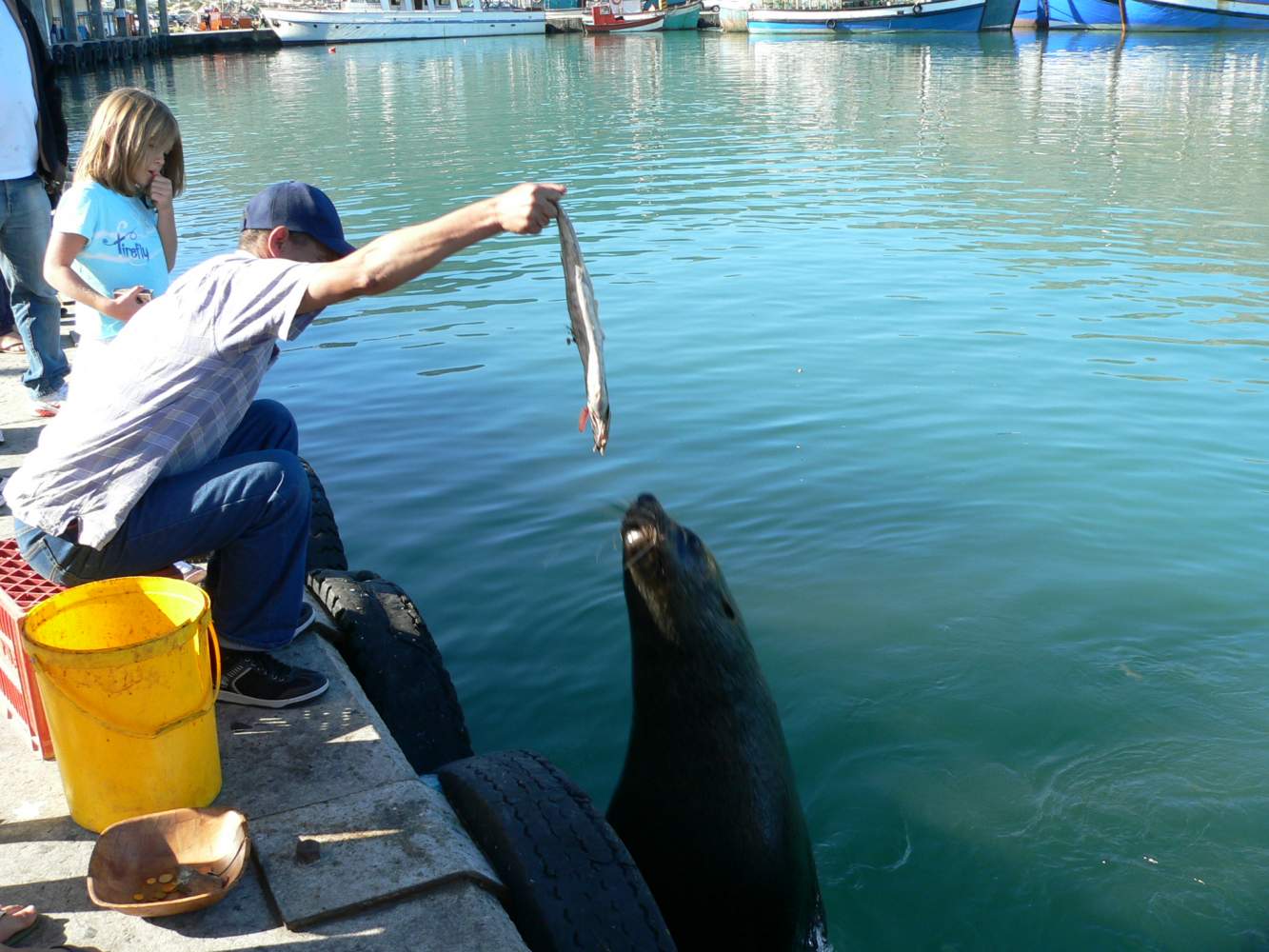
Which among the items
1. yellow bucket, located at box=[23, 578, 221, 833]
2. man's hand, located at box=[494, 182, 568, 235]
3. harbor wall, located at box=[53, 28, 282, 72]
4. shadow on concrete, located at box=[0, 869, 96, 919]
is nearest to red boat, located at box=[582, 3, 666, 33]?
harbor wall, located at box=[53, 28, 282, 72]

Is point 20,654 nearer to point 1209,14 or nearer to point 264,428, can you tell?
point 264,428

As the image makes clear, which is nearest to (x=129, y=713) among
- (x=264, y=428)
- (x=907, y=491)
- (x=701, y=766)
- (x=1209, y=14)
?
(x=264, y=428)

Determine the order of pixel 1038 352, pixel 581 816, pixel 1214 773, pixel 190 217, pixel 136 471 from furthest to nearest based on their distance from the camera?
pixel 190 217, pixel 1038 352, pixel 1214 773, pixel 136 471, pixel 581 816

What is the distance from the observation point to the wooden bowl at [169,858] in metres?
3.01

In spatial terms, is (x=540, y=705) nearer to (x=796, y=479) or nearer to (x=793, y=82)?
(x=796, y=479)

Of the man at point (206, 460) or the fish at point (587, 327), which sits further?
the man at point (206, 460)

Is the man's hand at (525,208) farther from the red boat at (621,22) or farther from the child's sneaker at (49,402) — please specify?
the red boat at (621,22)

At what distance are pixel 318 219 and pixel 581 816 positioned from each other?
6.17 ft

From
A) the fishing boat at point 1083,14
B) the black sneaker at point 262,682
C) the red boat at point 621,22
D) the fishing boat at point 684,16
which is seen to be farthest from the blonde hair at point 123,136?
the red boat at point 621,22

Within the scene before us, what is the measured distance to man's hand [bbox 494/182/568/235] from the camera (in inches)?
117

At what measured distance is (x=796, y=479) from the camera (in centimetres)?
814

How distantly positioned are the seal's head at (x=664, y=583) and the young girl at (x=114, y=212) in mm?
2723

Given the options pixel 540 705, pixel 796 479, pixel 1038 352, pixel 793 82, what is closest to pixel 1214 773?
pixel 540 705

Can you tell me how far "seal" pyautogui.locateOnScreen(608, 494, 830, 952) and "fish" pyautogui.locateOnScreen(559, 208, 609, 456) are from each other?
69 centimetres
